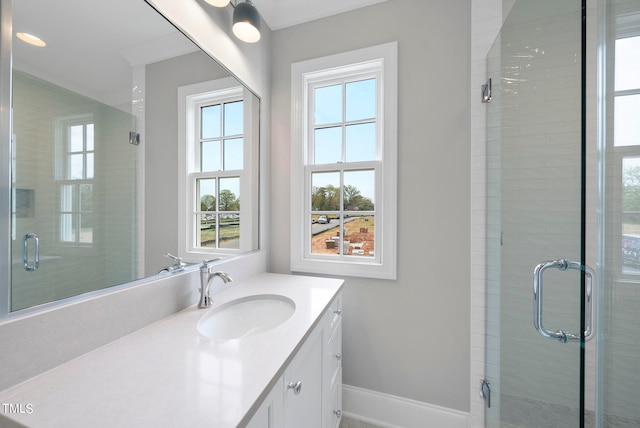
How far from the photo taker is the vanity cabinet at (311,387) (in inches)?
27.1

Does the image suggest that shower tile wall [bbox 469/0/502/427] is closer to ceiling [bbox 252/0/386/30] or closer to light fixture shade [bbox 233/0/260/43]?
ceiling [bbox 252/0/386/30]

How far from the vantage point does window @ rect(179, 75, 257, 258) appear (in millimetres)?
1206

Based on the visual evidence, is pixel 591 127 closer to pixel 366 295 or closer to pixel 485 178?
pixel 485 178

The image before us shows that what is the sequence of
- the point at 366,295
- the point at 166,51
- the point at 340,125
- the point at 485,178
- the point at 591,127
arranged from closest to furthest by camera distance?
1. the point at 591,127
2. the point at 166,51
3. the point at 485,178
4. the point at 366,295
5. the point at 340,125

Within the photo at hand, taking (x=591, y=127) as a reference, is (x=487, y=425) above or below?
below

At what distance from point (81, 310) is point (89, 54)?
807 mm

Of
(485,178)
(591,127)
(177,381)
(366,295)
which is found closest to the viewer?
(177,381)

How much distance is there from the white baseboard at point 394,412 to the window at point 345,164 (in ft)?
2.59

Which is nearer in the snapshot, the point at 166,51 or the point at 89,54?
the point at 89,54

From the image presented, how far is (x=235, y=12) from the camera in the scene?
51.5 inches

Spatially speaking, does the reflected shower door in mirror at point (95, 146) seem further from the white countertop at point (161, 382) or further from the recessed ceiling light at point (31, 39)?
the white countertop at point (161, 382)

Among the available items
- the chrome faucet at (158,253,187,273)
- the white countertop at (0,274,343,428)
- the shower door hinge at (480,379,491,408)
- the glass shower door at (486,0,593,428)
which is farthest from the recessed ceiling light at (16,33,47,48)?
the shower door hinge at (480,379,491,408)

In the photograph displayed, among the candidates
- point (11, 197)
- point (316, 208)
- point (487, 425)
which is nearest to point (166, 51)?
point (11, 197)

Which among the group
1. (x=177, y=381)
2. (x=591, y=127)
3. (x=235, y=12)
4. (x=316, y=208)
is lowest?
(x=177, y=381)
